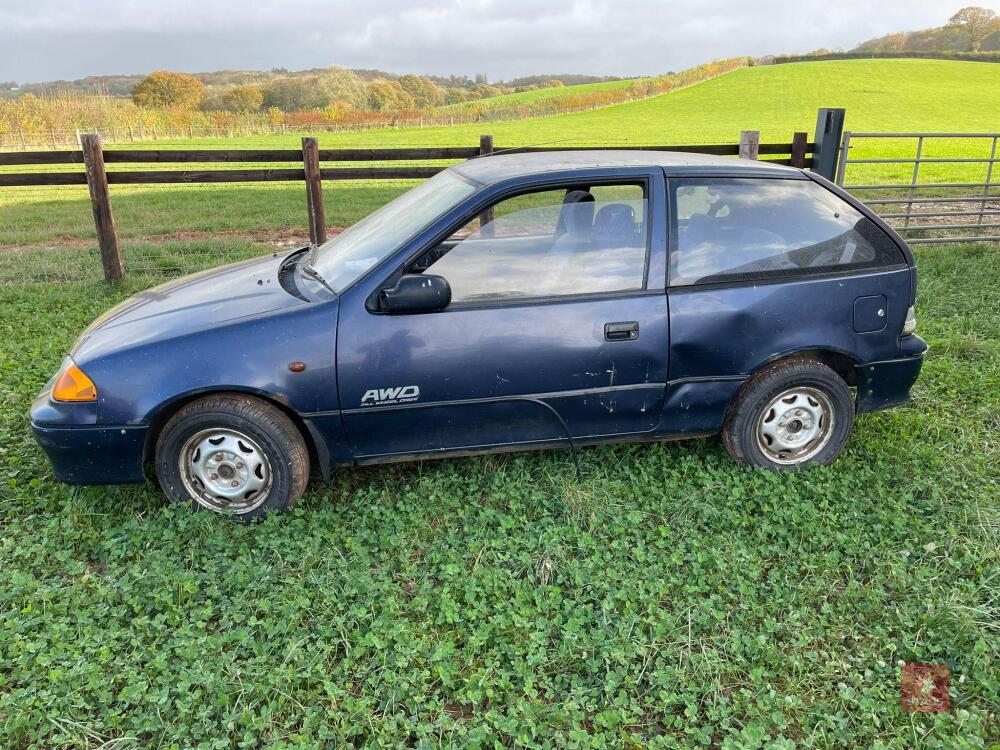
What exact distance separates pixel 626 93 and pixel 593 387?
5867 cm

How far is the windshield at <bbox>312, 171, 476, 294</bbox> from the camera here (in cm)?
363

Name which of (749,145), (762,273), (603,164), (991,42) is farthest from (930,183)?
(991,42)

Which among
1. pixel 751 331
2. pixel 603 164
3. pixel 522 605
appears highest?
pixel 603 164

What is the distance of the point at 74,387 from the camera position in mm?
3441

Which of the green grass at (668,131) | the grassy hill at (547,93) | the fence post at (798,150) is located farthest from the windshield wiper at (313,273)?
the grassy hill at (547,93)

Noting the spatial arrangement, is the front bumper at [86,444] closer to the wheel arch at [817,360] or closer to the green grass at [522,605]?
the green grass at [522,605]

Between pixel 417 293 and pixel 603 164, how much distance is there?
4.14 feet

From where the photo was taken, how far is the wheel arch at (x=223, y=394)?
339 cm

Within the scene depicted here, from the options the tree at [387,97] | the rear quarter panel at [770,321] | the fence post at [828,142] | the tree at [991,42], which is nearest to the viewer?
the rear quarter panel at [770,321]

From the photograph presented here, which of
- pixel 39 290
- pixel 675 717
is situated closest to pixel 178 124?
pixel 39 290

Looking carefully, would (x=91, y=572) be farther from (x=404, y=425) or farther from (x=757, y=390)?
(x=757, y=390)

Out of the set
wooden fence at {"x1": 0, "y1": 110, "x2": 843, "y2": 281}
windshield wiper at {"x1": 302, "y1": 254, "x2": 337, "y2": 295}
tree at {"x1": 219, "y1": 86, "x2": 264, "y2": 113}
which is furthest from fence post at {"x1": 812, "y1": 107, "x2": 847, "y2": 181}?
tree at {"x1": 219, "y1": 86, "x2": 264, "y2": 113}

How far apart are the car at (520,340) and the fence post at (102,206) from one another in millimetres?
4339

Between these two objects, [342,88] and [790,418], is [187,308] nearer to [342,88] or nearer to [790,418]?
[790,418]
